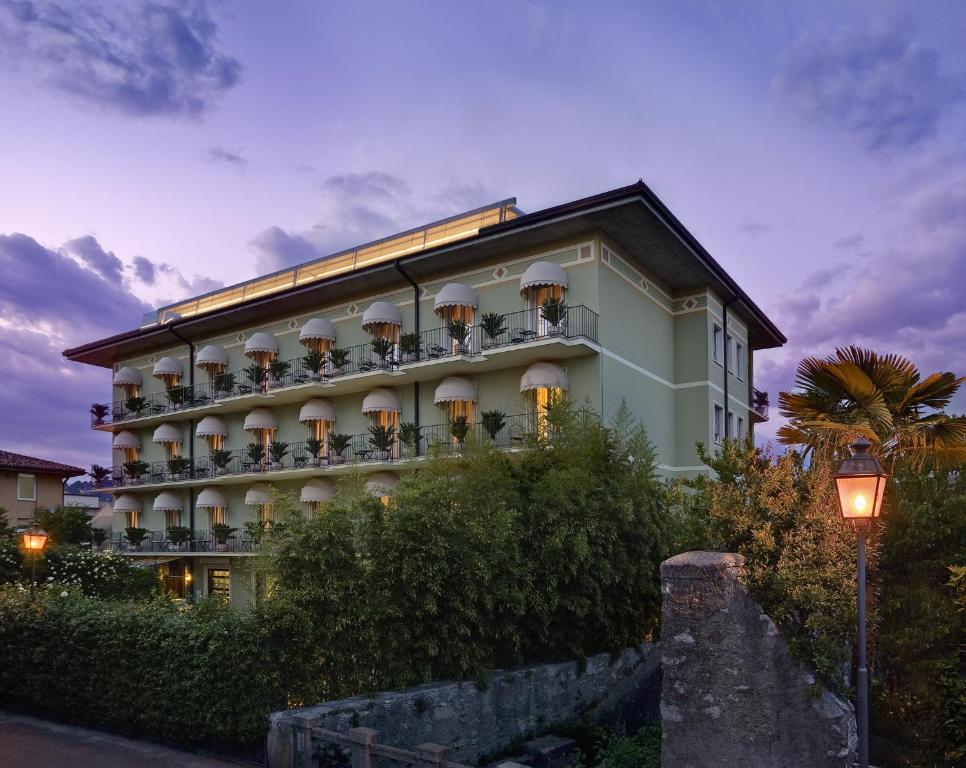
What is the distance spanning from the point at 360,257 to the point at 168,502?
1397 centimetres

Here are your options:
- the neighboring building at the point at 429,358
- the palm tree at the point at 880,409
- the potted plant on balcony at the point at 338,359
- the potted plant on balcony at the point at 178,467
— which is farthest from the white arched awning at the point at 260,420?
the palm tree at the point at 880,409

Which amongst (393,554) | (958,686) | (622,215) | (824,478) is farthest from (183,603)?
(622,215)

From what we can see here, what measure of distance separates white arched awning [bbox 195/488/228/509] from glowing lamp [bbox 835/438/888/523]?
2923 centimetres

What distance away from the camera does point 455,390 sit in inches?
993

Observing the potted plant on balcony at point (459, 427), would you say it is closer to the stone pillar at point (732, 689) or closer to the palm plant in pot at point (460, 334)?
the palm plant in pot at point (460, 334)

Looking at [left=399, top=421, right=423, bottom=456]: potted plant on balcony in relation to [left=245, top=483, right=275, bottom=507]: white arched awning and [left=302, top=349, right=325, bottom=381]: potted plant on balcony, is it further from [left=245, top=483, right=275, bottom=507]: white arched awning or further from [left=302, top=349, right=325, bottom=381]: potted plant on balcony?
[left=245, top=483, right=275, bottom=507]: white arched awning

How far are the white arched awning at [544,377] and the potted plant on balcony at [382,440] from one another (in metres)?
5.71

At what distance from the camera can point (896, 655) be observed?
1133cm

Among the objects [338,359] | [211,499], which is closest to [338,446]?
[338,359]

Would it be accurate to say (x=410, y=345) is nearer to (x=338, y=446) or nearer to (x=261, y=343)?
(x=338, y=446)

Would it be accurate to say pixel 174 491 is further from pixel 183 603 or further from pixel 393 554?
pixel 393 554

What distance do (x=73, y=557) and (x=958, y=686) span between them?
24.0 metres

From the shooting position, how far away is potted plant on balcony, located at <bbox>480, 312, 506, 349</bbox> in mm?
23703

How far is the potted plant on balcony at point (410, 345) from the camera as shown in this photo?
26047 millimetres
